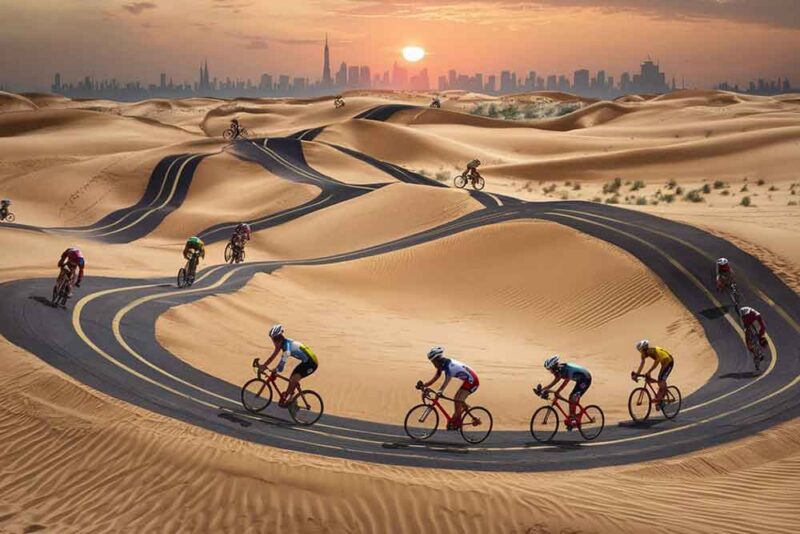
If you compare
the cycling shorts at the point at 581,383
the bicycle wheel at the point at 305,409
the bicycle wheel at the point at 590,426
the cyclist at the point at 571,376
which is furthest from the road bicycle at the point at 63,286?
the bicycle wheel at the point at 590,426

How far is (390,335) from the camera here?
27125 mm

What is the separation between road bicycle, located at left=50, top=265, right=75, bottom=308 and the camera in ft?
73.7

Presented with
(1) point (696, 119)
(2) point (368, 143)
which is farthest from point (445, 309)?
(1) point (696, 119)

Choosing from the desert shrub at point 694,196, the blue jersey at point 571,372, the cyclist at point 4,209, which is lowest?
the blue jersey at point 571,372

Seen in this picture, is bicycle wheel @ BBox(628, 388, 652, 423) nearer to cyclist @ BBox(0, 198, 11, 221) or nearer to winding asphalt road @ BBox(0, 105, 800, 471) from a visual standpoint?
winding asphalt road @ BBox(0, 105, 800, 471)

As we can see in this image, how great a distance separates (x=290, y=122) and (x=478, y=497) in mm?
123285

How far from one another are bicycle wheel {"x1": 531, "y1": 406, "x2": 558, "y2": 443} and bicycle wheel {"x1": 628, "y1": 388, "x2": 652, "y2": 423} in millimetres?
1997

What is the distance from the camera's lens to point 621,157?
72.5 meters

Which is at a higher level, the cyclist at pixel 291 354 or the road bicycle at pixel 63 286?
the road bicycle at pixel 63 286

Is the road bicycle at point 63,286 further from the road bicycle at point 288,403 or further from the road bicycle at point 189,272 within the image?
the road bicycle at point 288,403

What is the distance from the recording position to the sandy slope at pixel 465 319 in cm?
2164

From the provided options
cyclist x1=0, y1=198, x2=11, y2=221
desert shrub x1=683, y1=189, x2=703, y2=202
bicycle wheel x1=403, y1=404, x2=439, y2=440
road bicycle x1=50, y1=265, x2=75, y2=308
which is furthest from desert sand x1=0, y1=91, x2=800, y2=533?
cyclist x1=0, y1=198, x2=11, y2=221

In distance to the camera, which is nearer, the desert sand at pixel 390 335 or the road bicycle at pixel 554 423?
the desert sand at pixel 390 335

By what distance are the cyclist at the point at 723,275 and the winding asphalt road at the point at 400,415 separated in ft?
2.10
